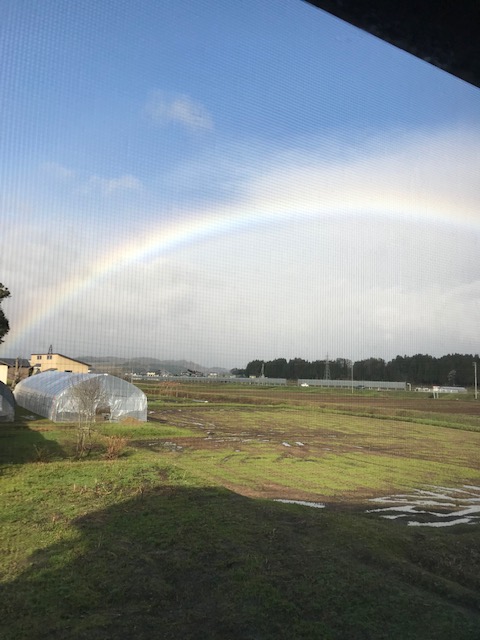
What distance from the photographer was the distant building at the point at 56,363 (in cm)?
4816

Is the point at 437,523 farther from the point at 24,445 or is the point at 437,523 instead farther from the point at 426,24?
the point at 24,445

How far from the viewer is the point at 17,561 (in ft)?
14.1

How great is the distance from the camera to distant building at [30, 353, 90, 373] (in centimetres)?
4816

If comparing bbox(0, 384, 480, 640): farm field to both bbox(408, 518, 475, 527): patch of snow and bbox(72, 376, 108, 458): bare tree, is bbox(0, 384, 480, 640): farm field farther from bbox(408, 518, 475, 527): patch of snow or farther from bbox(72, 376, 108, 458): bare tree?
bbox(72, 376, 108, 458): bare tree

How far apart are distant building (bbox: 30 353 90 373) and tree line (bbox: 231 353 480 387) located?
31718mm

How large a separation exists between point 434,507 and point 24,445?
35.1ft

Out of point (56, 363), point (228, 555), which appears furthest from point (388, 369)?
point (228, 555)

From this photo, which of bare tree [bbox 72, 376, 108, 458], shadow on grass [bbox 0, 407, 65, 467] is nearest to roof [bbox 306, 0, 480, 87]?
shadow on grass [bbox 0, 407, 65, 467]

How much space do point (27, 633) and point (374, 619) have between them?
2.32 metres

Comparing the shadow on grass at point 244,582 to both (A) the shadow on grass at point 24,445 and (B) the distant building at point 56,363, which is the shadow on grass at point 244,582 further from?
(B) the distant building at point 56,363

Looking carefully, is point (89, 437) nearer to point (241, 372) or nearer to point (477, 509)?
point (477, 509)

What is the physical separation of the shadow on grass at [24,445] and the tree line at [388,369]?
1250 inches

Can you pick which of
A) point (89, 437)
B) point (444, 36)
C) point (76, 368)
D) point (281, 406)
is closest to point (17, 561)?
point (444, 36)

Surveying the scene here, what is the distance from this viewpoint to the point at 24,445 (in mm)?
13023
